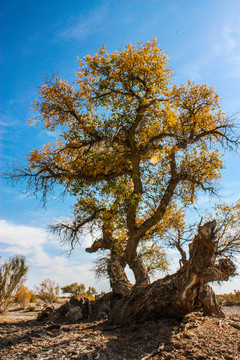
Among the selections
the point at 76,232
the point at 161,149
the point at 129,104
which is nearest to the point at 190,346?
the point at 161,149

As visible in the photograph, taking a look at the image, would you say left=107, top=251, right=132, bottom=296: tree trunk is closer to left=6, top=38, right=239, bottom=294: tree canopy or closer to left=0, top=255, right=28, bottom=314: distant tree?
left=6, top=38, right=239, bottom=294: tree canopy

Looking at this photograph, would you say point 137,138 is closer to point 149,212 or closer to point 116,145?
point 116,145

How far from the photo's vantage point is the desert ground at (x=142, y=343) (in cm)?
422

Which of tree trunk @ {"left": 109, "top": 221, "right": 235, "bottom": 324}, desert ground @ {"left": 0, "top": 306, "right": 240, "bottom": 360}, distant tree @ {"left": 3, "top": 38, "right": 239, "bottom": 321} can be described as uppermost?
distant tree @ {"left": 3, "top": 38, "right": 239, "bottom": 321}

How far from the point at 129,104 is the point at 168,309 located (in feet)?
23.0

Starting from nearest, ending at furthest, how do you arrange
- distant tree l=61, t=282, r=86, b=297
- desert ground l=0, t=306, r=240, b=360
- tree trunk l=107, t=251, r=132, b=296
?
desert ground l=0, t=306, r=240, b=360
tree trunk l=107, t=251, r=132, b=296
distant tree l=61, t=282, r=86, b=297

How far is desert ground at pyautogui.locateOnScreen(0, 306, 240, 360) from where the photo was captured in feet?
13.9

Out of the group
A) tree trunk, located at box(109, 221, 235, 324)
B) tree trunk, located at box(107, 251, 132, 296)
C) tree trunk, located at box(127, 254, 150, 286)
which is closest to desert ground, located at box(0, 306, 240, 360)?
tree trunk, located at box(109, 221, 235, 324)

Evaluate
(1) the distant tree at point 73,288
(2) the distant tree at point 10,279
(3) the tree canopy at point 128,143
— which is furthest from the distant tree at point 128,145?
(1) the distant tree at point 73,288

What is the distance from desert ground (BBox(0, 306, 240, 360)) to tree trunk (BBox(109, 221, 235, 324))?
307mm

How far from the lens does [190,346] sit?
15.1ft

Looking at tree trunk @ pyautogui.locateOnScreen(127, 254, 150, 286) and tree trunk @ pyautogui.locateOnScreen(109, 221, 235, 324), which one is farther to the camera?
tree trunk @ pyautogui.locateOnScreen(127, 254, 150, 286)

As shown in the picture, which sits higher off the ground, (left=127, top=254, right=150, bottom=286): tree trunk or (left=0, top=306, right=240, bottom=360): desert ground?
(left=127, top=254, right=150, bottom=286): tree trunk

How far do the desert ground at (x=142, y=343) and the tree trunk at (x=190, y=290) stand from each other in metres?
0.31
